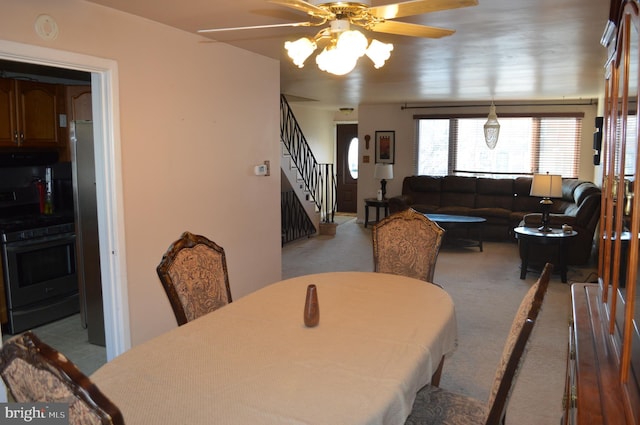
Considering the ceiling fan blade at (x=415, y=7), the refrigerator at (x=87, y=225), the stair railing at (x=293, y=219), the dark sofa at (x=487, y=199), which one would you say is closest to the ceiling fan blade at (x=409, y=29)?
the ceiling fan blade at (x=415, y=7)

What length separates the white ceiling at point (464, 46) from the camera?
9.93ft

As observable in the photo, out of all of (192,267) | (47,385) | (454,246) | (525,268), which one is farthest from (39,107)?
(454,246)

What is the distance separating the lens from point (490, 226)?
8.27m

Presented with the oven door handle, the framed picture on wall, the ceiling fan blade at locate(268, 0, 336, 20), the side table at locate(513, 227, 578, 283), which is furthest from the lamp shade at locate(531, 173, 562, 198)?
the oven door handle

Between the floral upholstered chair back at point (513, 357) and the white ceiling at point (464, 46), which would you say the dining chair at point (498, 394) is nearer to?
the floral upholstered chair back at point (513, 357)

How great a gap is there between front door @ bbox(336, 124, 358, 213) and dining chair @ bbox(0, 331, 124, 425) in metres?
10.5

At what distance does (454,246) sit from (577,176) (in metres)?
2.68

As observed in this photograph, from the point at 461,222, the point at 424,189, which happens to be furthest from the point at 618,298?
the point at 424,189

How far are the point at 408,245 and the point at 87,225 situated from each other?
250 centimetres

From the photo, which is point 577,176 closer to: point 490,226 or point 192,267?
point 490,226

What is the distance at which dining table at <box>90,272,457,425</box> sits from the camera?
1.51 m

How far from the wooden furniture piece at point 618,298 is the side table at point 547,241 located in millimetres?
3975

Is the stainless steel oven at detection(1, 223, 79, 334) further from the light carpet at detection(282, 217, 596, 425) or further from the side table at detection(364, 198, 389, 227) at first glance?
the side table at detection(364, 198, 389, 227)

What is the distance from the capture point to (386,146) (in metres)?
9.86
